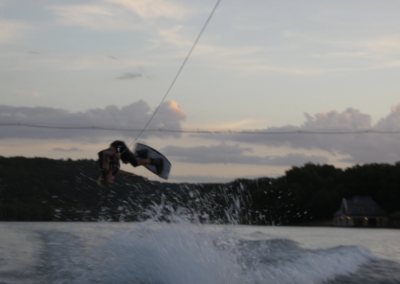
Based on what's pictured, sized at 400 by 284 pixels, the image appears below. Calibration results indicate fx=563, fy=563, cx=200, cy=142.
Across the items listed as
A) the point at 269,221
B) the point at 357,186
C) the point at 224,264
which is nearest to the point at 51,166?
the point at 269,221

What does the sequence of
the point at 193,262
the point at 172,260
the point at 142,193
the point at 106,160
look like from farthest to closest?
the point at 142,193 < the point at 172,260 < the point at 106,160 < the point at 193,262

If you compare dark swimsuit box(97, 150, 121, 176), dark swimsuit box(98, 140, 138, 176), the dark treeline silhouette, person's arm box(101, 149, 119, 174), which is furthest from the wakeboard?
the dark treeline silhouette

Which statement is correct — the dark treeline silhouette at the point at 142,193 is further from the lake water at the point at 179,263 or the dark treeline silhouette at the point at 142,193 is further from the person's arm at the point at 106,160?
the person's arm at the point at 106,160

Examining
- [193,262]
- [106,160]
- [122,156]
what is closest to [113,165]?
[106,160]

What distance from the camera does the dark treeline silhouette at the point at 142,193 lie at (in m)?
54.6

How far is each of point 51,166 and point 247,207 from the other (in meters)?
22.5

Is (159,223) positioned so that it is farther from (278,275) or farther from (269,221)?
(269,221)

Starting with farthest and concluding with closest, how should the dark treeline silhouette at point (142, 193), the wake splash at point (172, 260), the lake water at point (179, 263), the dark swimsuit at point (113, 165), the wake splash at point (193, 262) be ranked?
1. the dark treeline silhouette at point (142, 193)
2. the lake water at point (179, 263)
3. the dark swimsuit at point (113, 165)
4. the wake splash at point (193, 262)
5. the wake splash at point (172, 260)

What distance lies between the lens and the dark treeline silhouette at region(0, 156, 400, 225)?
5459 cm

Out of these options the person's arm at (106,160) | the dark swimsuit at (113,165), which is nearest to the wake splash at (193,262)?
the dark swimsuit at (113,165)

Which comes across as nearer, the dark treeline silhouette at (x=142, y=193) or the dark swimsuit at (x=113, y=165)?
the dark swimsuit at (x=113, y=165)

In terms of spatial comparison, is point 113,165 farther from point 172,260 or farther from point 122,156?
point 172,260

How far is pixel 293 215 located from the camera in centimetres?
7625

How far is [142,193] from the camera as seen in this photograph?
188 feet
